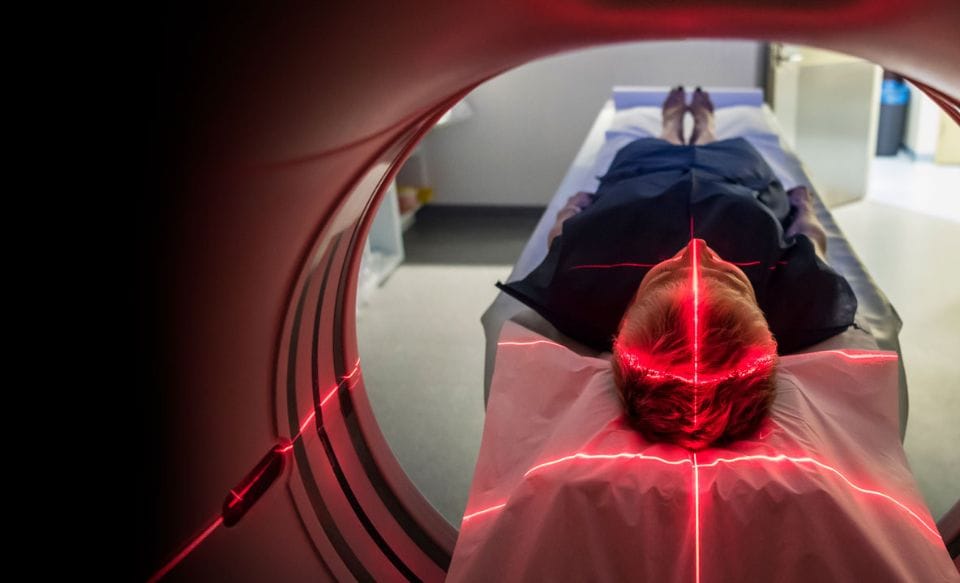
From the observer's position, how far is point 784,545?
1032mm

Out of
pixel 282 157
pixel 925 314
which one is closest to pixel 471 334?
pixel 925 314

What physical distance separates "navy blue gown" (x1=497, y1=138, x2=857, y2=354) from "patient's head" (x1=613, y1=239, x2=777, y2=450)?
1.33 feet

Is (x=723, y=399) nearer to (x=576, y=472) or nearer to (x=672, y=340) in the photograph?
(x=672, y=340)

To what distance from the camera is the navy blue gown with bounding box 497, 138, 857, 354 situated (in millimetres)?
1661

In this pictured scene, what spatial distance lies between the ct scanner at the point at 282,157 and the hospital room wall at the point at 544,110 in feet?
11.5

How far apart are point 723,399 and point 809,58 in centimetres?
388

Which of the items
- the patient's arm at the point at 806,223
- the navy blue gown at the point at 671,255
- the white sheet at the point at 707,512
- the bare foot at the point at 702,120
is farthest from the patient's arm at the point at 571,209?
the white sheet at the point at 707,512

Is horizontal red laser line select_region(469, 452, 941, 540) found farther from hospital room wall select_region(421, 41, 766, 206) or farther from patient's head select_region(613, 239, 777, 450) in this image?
hospital room wall select_region(421, 41, 766, 206)

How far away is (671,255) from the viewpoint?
1.83 m

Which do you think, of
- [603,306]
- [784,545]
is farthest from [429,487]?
[784,545]

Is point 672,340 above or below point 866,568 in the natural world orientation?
above

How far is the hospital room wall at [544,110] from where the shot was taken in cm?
455

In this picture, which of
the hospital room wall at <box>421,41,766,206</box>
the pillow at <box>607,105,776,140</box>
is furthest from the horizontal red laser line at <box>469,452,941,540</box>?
the hospital room wall at <box>421,41,766,206</box>

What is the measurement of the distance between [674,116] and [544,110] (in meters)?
1.54
